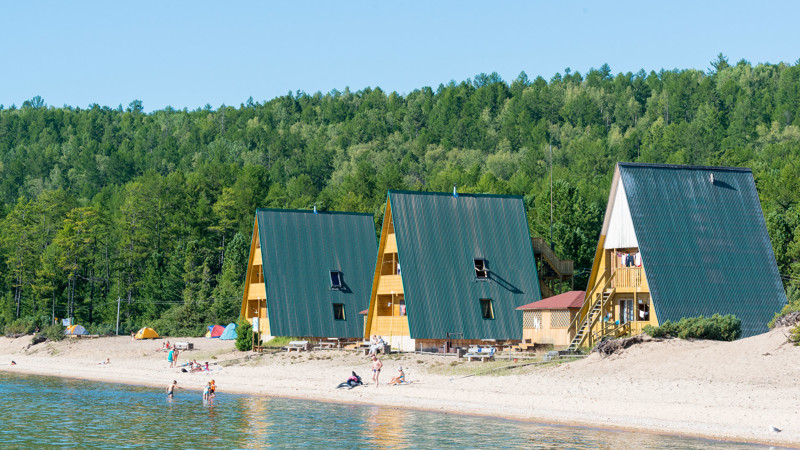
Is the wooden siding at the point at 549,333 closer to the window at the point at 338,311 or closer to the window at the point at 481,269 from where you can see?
the window at the point at 481,269

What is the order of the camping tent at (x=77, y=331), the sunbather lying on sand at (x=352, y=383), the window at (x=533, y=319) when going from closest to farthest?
the sunbather lying on sand at (x=352, y=383) → the window at (x=533, y=319) → the camping tent at (x=77, y=331)

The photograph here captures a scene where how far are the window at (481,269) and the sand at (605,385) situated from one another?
8563 millimetres

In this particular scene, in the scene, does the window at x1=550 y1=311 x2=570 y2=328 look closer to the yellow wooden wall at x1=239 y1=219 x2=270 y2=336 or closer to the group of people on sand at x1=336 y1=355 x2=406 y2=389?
the group of people on sand at x1=336 y1=355 x2=406 y2=389

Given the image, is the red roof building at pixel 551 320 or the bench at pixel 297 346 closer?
the red roof building at pixel 551 320

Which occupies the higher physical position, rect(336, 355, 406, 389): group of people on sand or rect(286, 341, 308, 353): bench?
rect(286, 341, 308, 353): bench

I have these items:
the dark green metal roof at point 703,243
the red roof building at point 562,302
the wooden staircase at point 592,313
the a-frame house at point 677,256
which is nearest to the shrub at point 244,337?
the red roof building at point 562,302

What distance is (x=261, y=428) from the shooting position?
3597 cm

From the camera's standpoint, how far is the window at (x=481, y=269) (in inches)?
2376

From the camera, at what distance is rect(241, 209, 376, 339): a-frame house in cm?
6650

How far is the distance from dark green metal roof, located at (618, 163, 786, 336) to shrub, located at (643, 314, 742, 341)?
1793 mm

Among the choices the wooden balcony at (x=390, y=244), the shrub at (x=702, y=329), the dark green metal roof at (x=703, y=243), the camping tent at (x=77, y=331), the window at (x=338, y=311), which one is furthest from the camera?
the camping tent at (x=77, y=331)

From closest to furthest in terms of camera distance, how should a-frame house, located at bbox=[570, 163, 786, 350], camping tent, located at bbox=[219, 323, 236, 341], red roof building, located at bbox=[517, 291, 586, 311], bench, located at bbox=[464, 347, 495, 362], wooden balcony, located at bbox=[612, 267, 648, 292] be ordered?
Answer: a-frame house, located at bbox=[570, 163, 786, 350] < wooden balcony, located at bbox=[612, 267, 648, 292] < bench, located at bbox=[464, 347, 495, 362] < red roof building, located at bbox=[517, 291, 586, 311] < camping tent, located at bbox=[219, 323, 236, 341]

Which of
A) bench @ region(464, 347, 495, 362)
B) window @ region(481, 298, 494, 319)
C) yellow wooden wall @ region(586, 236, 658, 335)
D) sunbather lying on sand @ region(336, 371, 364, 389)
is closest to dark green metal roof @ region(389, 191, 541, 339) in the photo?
window @ region(481, 298, 494, 319)

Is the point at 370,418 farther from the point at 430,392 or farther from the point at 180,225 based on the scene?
the point at 180,225
